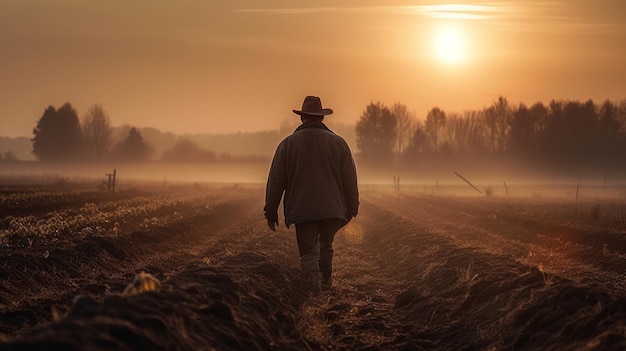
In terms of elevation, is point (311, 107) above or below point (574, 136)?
below

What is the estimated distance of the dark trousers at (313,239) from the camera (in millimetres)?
10648

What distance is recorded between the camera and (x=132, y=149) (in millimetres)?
117625

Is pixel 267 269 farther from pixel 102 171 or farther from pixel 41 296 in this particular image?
pixel 102 171

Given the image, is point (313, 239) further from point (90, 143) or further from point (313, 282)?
point (90, 143)

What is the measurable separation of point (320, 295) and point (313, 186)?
1.51 metres

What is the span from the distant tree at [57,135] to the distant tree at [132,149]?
485 inches

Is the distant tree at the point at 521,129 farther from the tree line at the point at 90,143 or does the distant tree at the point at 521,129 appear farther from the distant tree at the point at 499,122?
the tree line at the point at 90,143

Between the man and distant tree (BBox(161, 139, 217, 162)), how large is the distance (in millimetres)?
122146

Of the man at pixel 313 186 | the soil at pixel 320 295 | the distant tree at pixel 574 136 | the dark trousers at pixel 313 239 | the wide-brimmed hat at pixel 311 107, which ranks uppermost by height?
the distant tree at pixel 574 136

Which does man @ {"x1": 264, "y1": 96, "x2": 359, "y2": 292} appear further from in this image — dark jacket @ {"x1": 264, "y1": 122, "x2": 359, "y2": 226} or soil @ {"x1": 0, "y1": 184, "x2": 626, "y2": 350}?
soil @ {"x1": 0, "y1": 184, "x2": 626, "y2": 350}

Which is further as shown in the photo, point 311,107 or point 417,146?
point 417,146

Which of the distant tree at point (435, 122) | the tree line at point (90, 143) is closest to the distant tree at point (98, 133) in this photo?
the tree line at point (90, 143)

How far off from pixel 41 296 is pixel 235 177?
332 ft

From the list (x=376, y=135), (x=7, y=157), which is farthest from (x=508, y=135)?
(x=7, y=157)
